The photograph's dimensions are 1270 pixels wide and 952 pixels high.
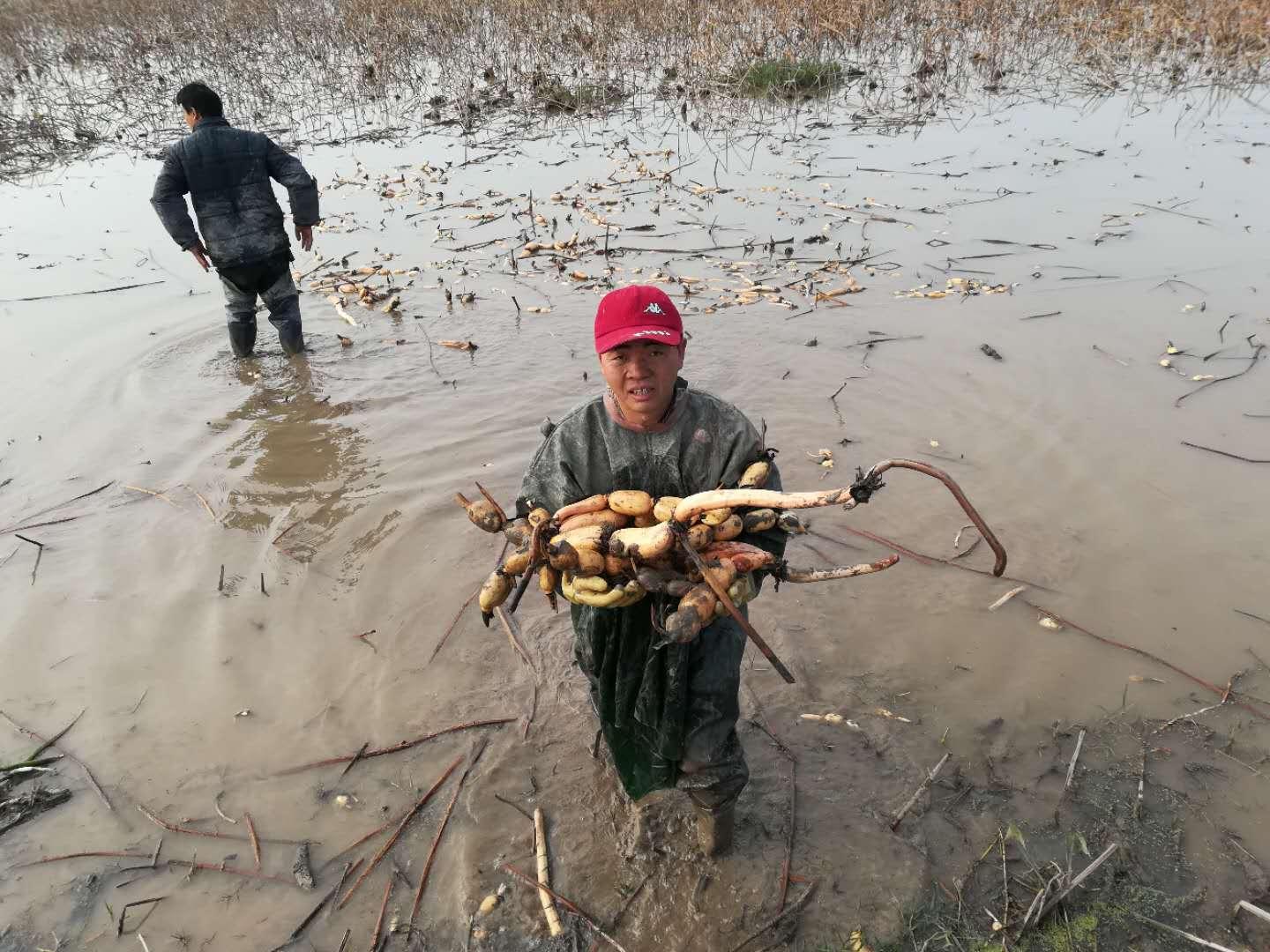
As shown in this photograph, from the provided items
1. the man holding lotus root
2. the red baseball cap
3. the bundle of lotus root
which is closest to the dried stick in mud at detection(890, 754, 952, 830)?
the man holding lotus root

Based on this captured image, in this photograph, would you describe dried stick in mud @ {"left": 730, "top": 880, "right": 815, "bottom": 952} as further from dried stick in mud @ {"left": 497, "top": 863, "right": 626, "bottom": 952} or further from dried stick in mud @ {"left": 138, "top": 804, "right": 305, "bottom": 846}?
dried stick in mud @ {"left": 138, "top": 804, "right": 305, "bottom": 846}

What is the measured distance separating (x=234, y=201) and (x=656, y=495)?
4.91 metres

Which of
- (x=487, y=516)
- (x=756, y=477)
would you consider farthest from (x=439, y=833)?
(x=756, y=477)

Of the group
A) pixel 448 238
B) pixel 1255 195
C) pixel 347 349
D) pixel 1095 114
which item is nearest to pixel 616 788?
pixel 347 349

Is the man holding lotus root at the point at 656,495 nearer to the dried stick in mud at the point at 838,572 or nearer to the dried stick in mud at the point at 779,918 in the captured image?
the dried stick in mud at the point at 838,572

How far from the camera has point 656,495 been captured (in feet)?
7.09

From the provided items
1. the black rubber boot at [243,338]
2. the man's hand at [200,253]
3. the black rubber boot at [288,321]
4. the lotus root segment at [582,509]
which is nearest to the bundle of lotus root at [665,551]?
the lotus root segment at [582,509]

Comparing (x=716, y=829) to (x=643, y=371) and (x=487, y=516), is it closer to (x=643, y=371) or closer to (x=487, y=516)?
(x=487, y=516)

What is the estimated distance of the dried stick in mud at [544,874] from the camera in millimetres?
2428

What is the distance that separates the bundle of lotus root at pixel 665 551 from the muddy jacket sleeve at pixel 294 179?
4.63 metres

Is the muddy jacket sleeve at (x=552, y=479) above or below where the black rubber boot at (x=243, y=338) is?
above

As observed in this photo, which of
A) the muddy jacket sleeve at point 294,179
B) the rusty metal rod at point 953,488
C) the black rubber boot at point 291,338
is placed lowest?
the black rubber boot at point 291,338

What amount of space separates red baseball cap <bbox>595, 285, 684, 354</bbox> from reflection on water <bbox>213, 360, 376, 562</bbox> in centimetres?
289

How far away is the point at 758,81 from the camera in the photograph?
11891 millimetres
